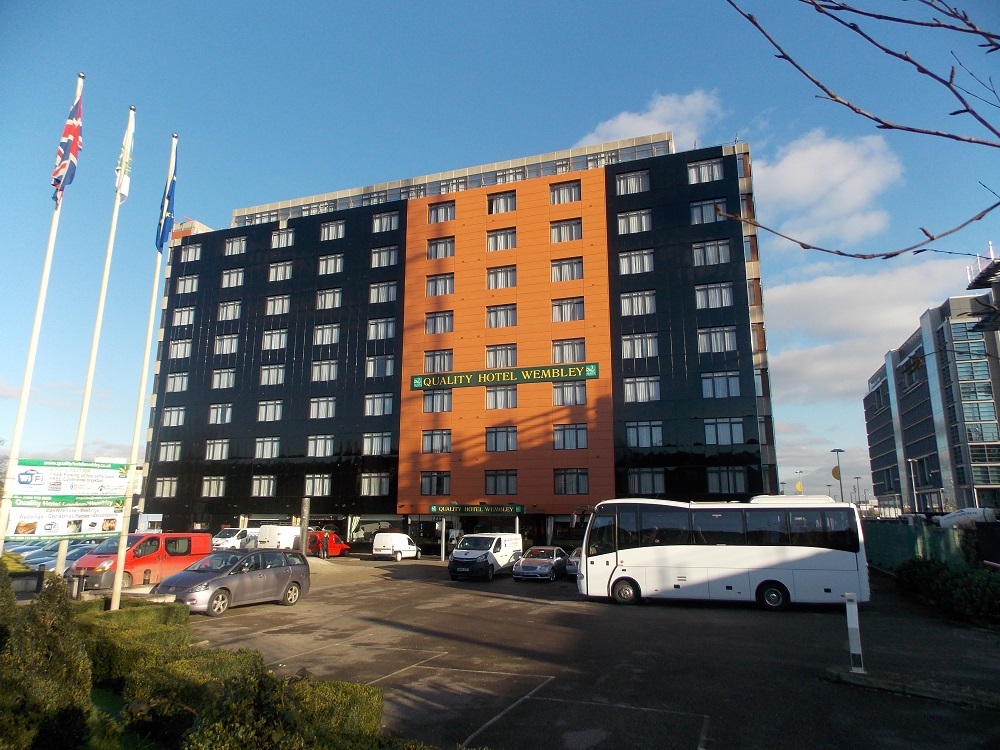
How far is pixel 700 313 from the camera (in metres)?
42.1

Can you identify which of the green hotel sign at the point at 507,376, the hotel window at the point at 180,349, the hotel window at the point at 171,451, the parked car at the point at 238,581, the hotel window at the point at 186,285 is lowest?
the parked car at the point at 238,581

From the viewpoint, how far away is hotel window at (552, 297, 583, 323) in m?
44.6

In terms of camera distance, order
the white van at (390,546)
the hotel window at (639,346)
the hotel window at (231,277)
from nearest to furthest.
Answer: the white van at (390,546)
the hotel window at (639,346)
the hotel window at (231,277)

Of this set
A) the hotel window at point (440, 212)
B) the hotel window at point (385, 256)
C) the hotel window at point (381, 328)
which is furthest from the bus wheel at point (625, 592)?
the hotel window at point (385, 256)

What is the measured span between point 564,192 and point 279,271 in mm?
24900

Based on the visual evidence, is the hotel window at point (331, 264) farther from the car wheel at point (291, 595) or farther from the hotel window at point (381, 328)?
the car wheel at point (291, 595)

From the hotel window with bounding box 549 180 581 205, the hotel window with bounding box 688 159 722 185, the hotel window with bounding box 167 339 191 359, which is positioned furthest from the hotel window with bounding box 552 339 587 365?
the hotel window with bounding box 167 339 191 359

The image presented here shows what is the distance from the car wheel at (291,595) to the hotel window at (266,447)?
3313 centimetres

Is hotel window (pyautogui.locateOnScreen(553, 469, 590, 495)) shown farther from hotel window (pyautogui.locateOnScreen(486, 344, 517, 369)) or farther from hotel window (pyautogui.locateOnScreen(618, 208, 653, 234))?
hotel window (pyautogui.locateOnScreen(618, 208, 653, 234))

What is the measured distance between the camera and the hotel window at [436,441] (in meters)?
46.0

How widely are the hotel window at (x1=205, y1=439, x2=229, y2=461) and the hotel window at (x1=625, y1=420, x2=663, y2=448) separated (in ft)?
107

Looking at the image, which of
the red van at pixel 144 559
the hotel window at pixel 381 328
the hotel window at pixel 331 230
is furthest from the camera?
the hotel window at pixel 331 230

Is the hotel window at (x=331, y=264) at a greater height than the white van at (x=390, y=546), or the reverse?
the hotel window at (x=331, y=264)

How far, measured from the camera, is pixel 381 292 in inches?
1981
